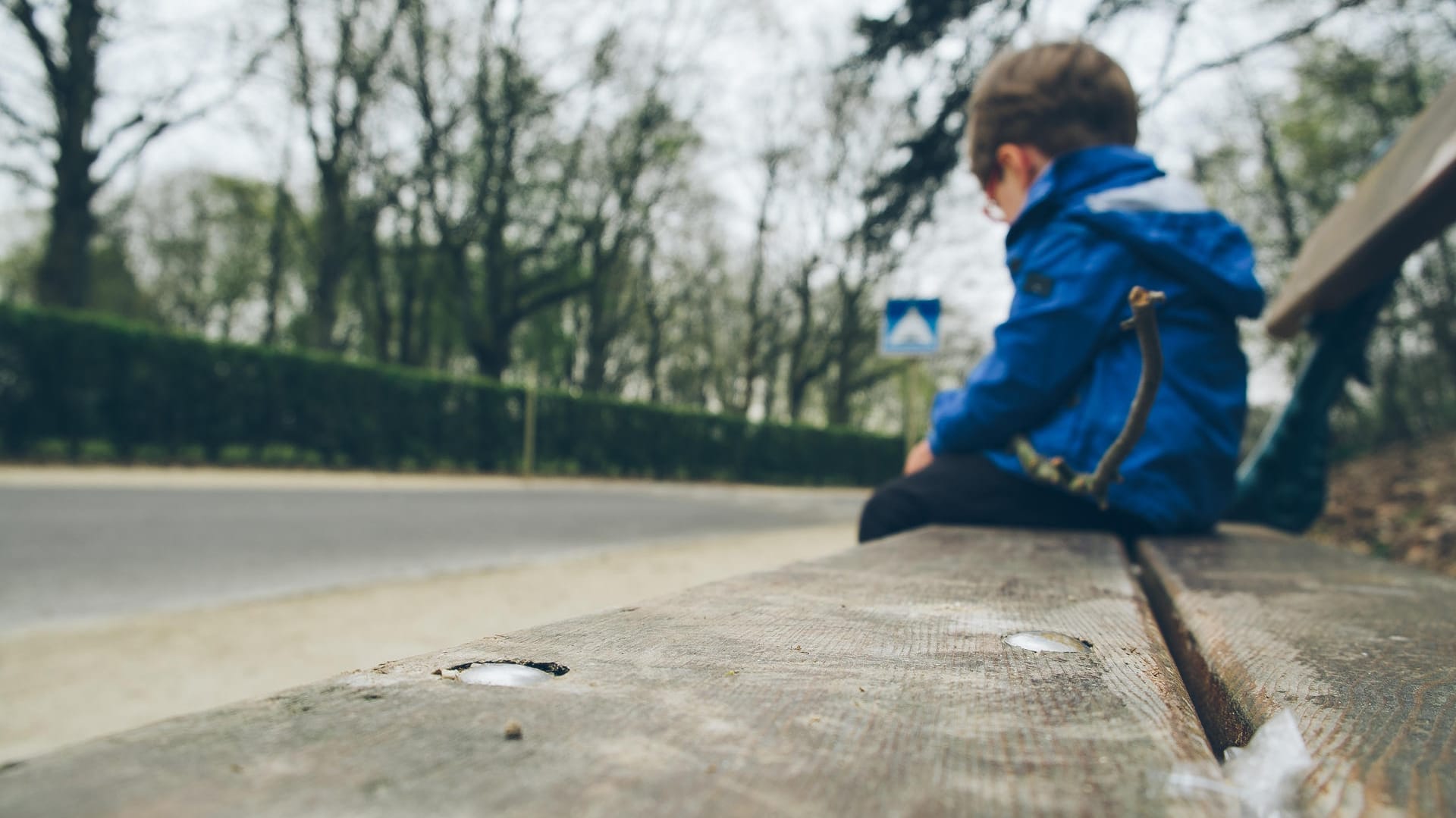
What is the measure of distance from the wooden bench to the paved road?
5042 mm

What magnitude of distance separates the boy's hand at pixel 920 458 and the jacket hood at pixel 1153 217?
0.63m

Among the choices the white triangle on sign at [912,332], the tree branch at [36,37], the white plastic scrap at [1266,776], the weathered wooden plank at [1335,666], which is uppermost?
the tree branch at [36,37]

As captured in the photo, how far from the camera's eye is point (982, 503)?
1.98 metres

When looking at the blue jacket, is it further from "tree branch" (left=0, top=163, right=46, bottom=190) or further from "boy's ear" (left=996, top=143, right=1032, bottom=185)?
"tree branch" (left=0, top=163, right=46, bottom=190)

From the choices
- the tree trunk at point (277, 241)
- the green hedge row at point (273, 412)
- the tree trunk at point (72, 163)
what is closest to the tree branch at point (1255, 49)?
the green hedge row at point (273, 412)

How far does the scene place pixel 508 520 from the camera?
8445 millimetres

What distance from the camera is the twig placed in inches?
45.3

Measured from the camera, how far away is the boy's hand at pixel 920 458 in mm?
2215

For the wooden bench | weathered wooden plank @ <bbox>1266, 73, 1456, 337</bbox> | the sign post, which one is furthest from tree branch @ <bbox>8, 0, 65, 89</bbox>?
the wooden bench

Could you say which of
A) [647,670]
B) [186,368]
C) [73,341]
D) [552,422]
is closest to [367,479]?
[186,368]

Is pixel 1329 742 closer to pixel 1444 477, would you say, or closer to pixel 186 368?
pixel 1444 477

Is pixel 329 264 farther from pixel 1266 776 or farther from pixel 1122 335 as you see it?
pixel 1266 776

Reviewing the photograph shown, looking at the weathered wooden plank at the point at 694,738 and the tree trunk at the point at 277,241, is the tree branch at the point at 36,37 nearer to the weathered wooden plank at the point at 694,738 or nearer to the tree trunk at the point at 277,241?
the tree trunk at the point at 277,241

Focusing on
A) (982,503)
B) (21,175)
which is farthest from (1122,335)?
(21,175)
